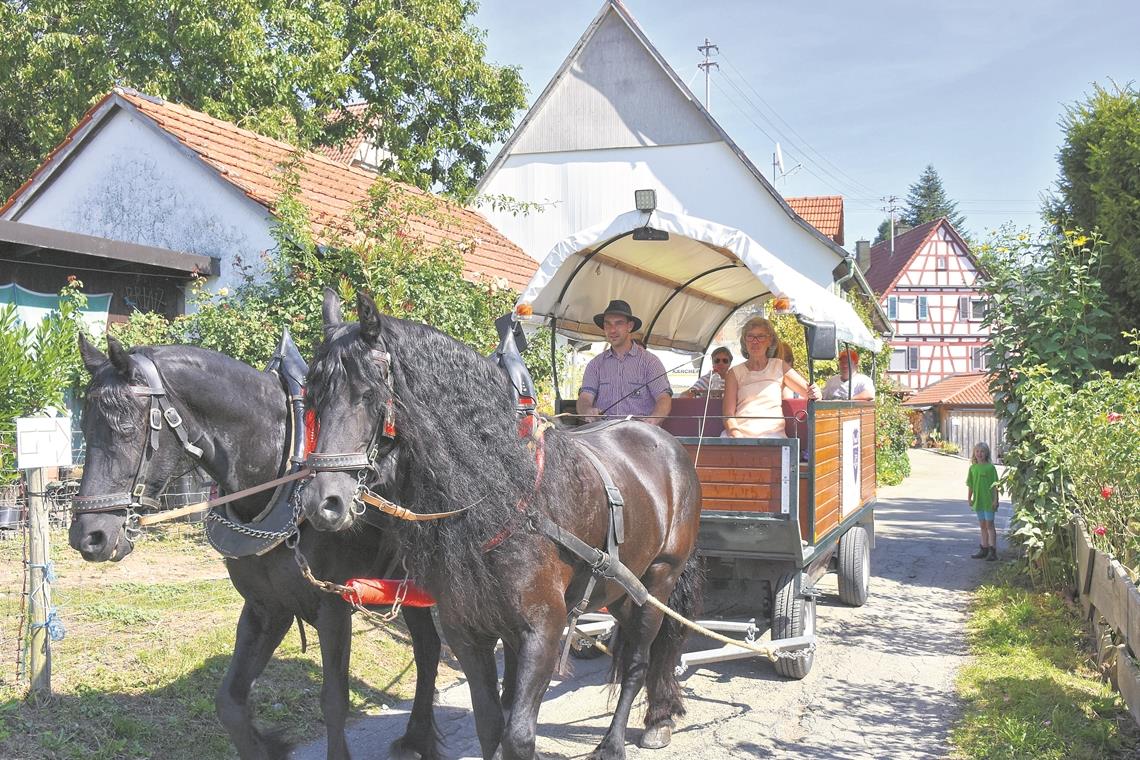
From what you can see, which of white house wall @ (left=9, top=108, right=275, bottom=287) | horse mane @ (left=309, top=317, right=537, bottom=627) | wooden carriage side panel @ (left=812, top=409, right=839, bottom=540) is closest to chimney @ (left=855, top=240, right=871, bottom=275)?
white house wall @ (left=9, top=108, right=275, bottom=287)

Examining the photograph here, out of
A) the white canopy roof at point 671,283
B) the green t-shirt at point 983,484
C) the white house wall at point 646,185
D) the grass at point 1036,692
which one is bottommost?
the grass at point 1036,692

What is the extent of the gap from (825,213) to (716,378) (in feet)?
56.9

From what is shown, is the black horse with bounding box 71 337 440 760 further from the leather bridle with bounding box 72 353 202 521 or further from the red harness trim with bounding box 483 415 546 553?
the red harness trim with bounding box 483 415 546 553

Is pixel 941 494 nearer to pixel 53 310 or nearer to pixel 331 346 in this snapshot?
pixel 53 310

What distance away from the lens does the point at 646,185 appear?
17.8m

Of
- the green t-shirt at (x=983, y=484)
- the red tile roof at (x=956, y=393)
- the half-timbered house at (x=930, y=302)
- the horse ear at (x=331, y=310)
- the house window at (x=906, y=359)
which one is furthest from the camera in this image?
the house window at (x=906, y=359)

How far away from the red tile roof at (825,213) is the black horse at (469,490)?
66.0ft

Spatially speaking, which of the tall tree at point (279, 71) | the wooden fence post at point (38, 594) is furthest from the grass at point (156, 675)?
the tall tree at point (279, 71)

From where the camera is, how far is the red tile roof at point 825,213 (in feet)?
73.6

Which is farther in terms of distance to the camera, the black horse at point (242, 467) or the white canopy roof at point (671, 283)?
the white canopy roof at point (671, 283)

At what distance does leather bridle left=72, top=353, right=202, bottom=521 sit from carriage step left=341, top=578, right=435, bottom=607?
2.44 ft

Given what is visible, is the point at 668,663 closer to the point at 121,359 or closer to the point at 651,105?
the point at 121,359

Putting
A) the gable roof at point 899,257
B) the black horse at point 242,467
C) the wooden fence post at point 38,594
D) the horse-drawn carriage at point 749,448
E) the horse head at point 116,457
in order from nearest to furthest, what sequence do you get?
the horse head at point 116,457 < the black horse at point 242,467 < the wooden fence post at point 38,594 < the horse-drawn carriage at point 749,448 < the gable roof at point 899,257

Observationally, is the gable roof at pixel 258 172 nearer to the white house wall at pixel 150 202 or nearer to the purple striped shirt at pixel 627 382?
the white house wall at pixel 150 202
